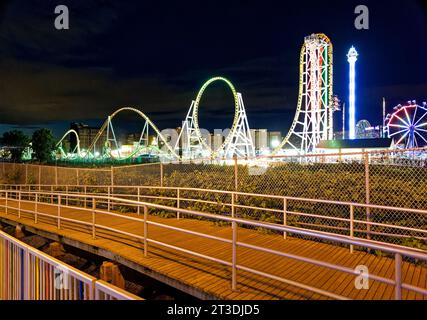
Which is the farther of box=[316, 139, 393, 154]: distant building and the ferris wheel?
the ferris wheel

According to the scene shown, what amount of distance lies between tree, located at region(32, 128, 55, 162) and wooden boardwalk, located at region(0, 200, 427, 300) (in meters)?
43.2

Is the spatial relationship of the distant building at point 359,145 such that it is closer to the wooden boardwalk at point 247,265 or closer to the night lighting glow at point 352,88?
the night lighting glow at point 352,88

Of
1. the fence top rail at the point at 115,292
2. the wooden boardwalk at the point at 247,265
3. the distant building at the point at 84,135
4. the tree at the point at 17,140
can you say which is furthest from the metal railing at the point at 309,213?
the distant building at the point at 84,135

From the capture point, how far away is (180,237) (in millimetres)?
6668

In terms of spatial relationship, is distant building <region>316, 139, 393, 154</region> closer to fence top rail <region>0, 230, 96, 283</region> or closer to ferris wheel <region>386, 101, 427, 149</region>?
ferris wheel <region>386, 101, 427, 149</region>

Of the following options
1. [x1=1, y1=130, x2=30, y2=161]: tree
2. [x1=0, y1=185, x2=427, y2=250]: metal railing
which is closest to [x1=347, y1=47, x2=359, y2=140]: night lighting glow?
[x1=0, y1=185, x2=427, y2=250]: metal railing

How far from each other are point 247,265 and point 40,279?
2.86 meters

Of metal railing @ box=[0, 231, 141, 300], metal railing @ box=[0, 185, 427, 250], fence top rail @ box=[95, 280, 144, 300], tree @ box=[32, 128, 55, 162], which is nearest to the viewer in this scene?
fence top rail @ box=[95, 280, 144, 300]

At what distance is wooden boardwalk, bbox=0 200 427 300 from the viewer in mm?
4062

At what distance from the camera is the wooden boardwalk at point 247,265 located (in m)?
4.06

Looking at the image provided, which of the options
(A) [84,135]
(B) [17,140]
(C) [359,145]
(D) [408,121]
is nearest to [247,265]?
Answer: (C) [359,145]

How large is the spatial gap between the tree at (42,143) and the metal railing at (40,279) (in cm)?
4645
